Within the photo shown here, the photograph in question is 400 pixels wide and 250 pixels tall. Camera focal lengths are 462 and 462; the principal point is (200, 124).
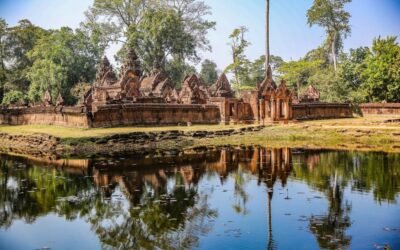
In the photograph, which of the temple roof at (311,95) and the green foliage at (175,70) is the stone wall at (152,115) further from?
Answer: the green foliage at (175,70)

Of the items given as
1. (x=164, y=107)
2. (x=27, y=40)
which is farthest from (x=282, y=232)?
(x=27, y=40)

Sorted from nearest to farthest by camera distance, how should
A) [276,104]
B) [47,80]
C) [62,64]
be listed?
[276,104] → [47,80] → [62,64]

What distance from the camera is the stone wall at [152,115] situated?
115 ft

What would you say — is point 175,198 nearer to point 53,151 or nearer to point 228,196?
point 228,196

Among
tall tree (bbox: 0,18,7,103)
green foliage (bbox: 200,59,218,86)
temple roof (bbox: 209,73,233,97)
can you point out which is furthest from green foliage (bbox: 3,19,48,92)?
green foliage (bbox: 200,59,218,86)

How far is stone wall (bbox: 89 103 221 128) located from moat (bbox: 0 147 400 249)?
12.3 metres

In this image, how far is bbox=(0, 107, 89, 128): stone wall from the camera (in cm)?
3500

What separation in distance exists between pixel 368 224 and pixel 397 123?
26996 millimetres

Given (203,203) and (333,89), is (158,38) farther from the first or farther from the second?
(203,203)

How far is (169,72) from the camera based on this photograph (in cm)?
7475

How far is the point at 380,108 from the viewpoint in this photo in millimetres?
47812

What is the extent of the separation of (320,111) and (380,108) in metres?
6.44

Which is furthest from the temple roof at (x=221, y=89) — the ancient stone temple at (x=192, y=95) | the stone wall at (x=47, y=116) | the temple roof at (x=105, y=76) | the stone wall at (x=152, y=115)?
the stone wall at (x=47, y=116)

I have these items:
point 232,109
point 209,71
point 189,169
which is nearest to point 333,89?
point 232,109
